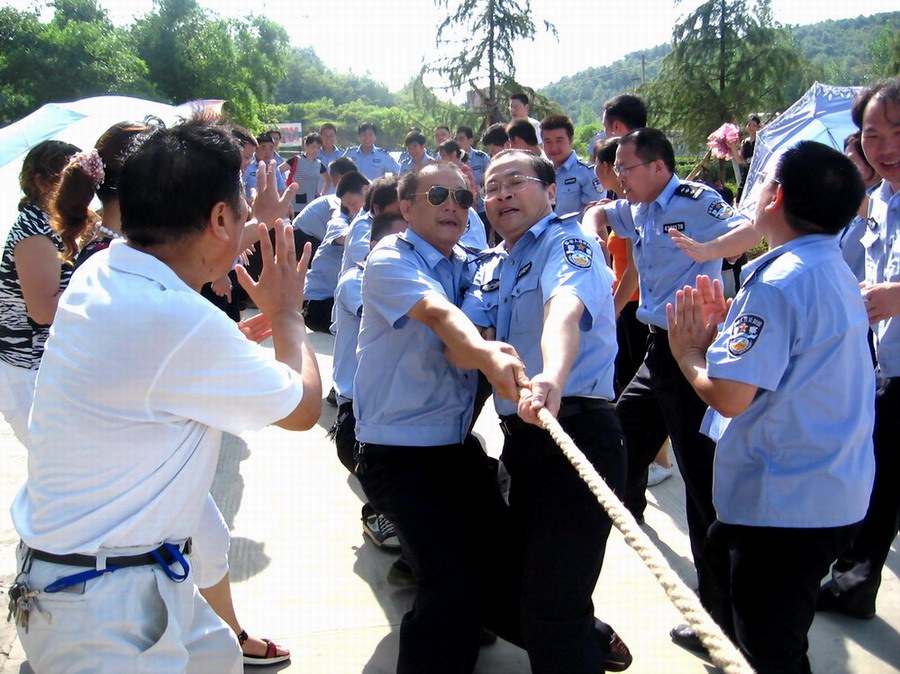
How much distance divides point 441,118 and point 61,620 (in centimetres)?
2376

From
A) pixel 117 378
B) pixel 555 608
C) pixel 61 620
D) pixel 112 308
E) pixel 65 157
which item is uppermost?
pixel 65 157

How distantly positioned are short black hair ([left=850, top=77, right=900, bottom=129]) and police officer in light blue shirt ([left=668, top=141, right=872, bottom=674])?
2.76 ft

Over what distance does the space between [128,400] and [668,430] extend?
A: 223 centimetres

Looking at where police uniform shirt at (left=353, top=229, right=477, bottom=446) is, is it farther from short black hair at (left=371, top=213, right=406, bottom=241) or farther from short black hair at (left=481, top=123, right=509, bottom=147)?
short black hair at (left=481, top=123, right=509, bottom=147)

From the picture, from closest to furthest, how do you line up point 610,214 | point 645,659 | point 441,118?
1. point 645,659
2. point 610,214
3. point 441,118

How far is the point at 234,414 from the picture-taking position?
5.10 feet

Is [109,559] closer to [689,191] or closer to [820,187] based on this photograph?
[820,187]

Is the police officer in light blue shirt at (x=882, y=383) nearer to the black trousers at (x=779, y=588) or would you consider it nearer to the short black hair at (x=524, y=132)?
the black trousers at (x=779, y=588)

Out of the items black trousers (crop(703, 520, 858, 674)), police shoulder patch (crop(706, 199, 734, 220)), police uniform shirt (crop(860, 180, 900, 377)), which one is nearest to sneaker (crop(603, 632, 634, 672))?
black trousers (crop(703, 520, 858, 674))

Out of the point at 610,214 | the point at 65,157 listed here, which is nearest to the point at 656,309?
the point at 610,214

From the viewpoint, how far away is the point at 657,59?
10088 centimetres

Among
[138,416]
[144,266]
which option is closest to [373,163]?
[144,266]

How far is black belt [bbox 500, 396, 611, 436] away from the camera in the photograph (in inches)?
92.0

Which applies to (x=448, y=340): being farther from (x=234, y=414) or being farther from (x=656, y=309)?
(x=656, y=309)
